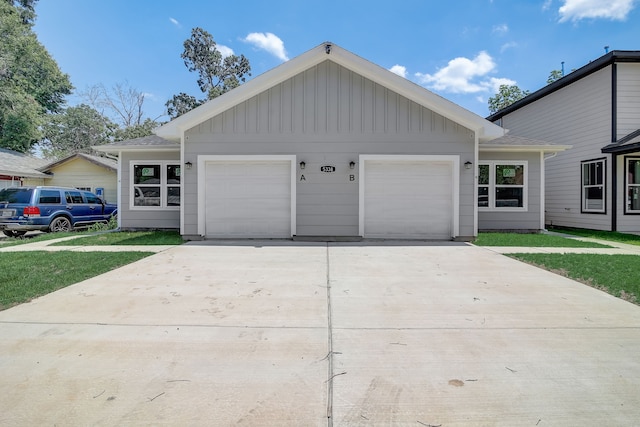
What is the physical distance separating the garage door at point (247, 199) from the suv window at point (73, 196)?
6.50 metres

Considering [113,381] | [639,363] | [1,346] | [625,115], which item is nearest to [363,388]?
[113,381]

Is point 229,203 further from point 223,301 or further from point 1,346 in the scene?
point 1,346

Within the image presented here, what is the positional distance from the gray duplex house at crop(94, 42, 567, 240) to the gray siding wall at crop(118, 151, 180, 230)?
96.8 inches

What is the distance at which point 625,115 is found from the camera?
36.0 ft

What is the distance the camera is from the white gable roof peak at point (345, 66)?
329 inches

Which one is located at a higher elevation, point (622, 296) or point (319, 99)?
point (319, 99)

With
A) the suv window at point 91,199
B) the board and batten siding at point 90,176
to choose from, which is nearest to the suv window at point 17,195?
the suv window at point 91,199

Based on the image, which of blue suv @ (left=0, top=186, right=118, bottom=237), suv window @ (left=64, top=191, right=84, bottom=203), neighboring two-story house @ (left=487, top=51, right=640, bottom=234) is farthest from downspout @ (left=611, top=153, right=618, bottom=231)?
suv window @ (left=64, top=191, right=84, bottom=203)

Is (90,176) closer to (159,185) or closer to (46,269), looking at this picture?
(159,185)

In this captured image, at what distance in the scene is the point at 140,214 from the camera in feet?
36.4

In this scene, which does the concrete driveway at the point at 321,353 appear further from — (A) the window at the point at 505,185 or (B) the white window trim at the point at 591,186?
(B) the white window trim at the point at 591,186

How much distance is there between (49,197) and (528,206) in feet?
52.7

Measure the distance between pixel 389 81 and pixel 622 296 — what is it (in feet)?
→ 21.4

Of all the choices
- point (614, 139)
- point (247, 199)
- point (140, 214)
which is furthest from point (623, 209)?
point (140, 214)
